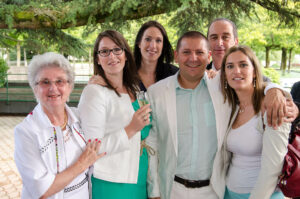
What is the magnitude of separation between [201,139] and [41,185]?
147 centimetres

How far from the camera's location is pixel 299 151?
1984 mm

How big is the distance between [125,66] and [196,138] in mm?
1035

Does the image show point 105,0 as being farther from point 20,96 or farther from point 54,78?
point 20,96

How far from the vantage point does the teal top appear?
8.20ft

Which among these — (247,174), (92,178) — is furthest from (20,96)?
(247,174)

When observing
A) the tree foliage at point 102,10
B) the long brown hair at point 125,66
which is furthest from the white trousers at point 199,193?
the tree foliage at point 102,10

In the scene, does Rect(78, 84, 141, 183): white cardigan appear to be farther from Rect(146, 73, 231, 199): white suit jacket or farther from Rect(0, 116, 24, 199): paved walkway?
Rect(0, 116, 24, 199): paved walkway

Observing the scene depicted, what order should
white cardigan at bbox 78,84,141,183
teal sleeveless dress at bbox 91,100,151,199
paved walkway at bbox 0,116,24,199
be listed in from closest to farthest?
white cardigan at bbox 78,84,141,183 → teal sleeveless dress at bbox 91,100,151,199 → paved walkway at bbox 0,116,24,199

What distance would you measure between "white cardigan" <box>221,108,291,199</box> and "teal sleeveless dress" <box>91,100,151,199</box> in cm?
98

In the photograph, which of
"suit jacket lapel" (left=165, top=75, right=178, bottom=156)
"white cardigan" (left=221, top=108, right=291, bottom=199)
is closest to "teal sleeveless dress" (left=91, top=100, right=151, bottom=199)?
"suit jacket lapel" (left=165, top=75, right=178, bottom=156)

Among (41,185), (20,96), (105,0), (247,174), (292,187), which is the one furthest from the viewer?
(20,96)

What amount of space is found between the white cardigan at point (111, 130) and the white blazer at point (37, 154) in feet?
1.03

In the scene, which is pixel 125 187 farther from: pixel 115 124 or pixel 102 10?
pixel 102 10

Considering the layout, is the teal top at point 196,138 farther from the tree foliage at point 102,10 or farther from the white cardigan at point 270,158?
the tree foliage at point 102,10
